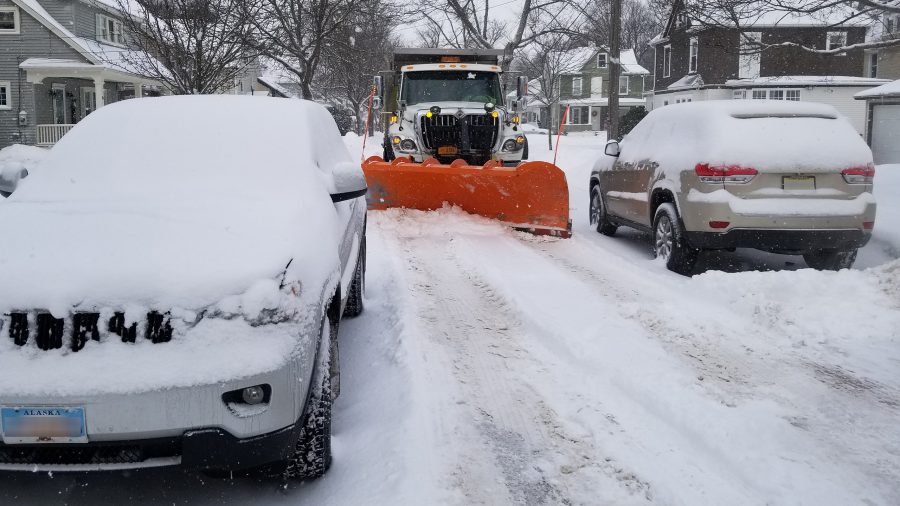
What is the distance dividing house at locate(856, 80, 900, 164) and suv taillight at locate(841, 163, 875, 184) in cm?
1740

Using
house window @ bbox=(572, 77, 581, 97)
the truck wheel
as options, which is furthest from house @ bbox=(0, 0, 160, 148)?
house window @ bbox=(572, 77, 581, 97)

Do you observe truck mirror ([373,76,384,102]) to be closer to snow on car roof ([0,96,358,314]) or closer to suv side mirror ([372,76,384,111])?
Answer: suv side mirror ([372,76,384,111])

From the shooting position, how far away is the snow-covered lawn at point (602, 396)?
339 centimetres

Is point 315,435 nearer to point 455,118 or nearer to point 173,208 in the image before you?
point 173,208

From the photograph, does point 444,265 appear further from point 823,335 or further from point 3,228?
point 3,228

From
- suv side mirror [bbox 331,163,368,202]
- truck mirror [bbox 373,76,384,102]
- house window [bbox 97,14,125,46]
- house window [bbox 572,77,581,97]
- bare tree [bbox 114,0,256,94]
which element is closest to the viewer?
suv side mirror [bbox 331,163,368,202]

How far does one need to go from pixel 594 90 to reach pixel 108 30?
44.2 m

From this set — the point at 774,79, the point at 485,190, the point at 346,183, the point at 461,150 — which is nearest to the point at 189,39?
the point at 461,150

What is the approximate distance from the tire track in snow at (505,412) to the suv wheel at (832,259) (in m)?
3.61

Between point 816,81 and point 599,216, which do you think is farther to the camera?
point 816,81

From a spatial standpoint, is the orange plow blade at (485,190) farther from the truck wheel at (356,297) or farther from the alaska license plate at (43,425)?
the alaska license plate at (43,425)

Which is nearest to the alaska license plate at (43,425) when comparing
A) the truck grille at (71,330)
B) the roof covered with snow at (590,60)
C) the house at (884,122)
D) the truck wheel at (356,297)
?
the truck grille at (71,330)

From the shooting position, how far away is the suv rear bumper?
7242 mm

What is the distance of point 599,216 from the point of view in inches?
438
